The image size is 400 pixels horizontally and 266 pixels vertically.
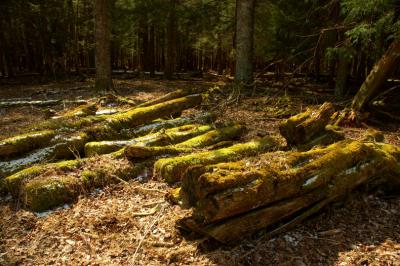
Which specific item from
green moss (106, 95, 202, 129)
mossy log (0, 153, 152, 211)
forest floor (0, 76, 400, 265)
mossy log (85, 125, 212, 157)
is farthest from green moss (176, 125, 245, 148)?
green moss (106, 95, 202, 129)

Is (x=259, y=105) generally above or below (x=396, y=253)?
above

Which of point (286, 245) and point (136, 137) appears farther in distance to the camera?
point (136, 137)

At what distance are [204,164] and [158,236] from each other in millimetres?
1833

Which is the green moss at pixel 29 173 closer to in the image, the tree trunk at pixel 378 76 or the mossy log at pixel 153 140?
the mossy log at pixel 153 140

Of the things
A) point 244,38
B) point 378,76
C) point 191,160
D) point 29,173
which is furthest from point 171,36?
point 29,173

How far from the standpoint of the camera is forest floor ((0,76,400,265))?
454 cm

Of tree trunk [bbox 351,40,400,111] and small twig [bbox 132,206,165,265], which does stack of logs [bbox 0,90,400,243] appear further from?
tree trunk [bbox 351,40,400,111]

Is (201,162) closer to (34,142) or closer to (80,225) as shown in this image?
(80,225)

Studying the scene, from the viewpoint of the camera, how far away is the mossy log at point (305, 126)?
7.10m

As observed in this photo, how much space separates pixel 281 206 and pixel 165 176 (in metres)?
2.49

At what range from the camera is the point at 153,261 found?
4578 millimetres

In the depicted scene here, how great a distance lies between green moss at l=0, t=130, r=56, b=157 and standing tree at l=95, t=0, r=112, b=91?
8242 millimetres

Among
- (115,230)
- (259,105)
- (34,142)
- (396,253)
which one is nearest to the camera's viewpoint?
(396,253)

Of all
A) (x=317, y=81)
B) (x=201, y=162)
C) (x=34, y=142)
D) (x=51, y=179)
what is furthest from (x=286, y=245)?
(x=317, y=81)
